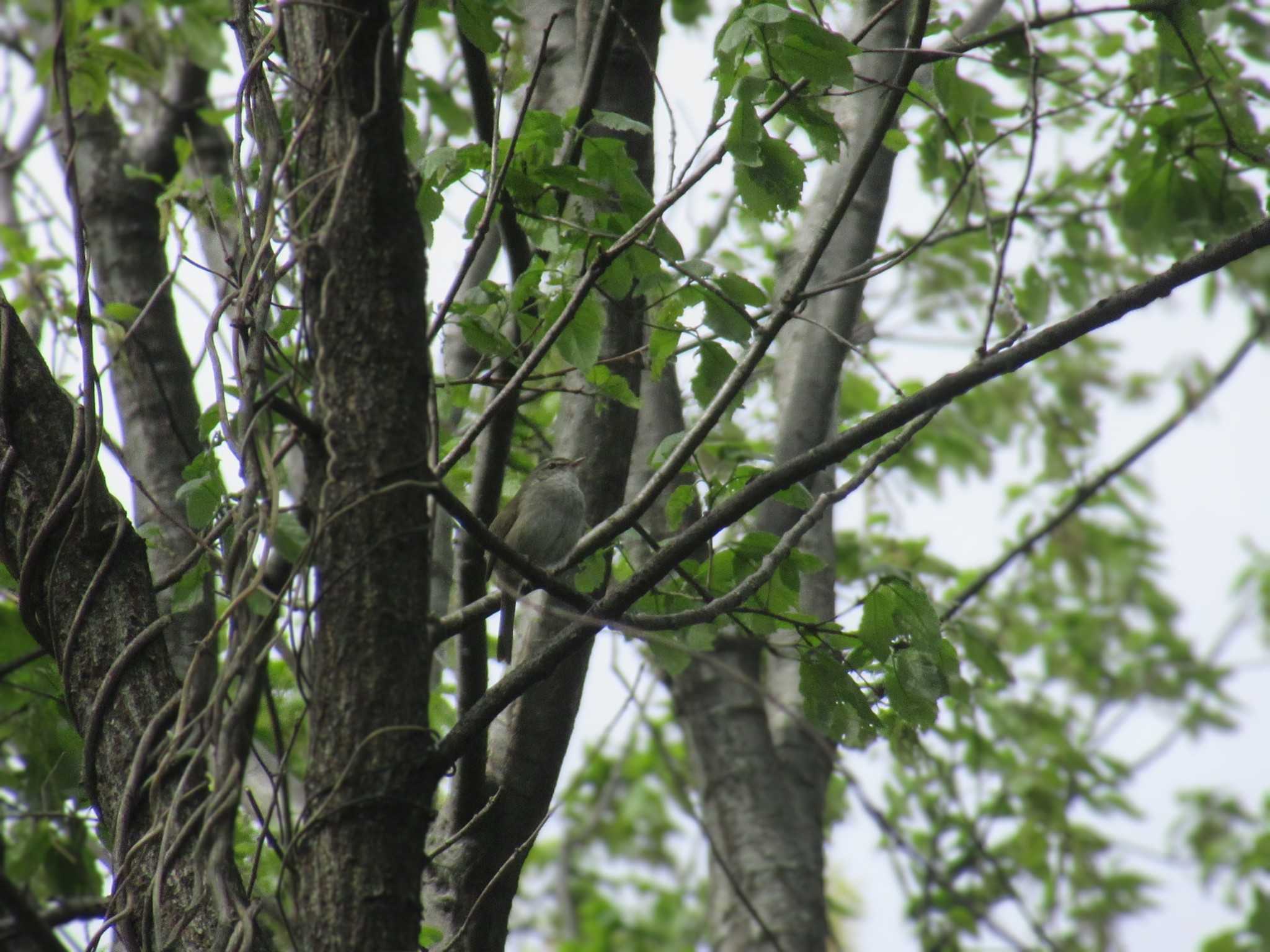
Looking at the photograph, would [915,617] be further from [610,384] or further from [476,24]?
[476,24]

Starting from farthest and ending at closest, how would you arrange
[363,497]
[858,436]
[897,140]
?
[897,140], [858,436], [363,497]

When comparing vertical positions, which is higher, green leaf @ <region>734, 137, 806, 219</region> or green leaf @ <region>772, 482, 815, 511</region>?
green leaf @ <region>734, 137, 806, 219</region>

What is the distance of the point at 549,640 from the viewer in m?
3.08

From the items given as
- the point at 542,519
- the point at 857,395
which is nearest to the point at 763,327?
the point at 542,519

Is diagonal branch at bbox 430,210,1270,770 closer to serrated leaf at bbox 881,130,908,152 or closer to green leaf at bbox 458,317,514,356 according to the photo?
green leaf at bbox 458,317,514,356

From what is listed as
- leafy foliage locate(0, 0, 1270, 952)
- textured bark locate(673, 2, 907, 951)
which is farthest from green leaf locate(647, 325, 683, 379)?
textured bark locate(673, 2, 907, 951)

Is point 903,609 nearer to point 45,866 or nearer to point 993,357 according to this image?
point 993,357

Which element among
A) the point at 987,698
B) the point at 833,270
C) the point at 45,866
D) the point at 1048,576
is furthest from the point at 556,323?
the point at 1048,576

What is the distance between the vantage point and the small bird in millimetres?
3379

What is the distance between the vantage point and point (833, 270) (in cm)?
430

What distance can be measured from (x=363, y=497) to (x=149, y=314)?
2.42 metres

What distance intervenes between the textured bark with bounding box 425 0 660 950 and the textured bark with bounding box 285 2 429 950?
58 centimetres

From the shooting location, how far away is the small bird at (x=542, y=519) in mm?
3379

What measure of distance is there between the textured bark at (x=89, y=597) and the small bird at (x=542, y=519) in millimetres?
969
